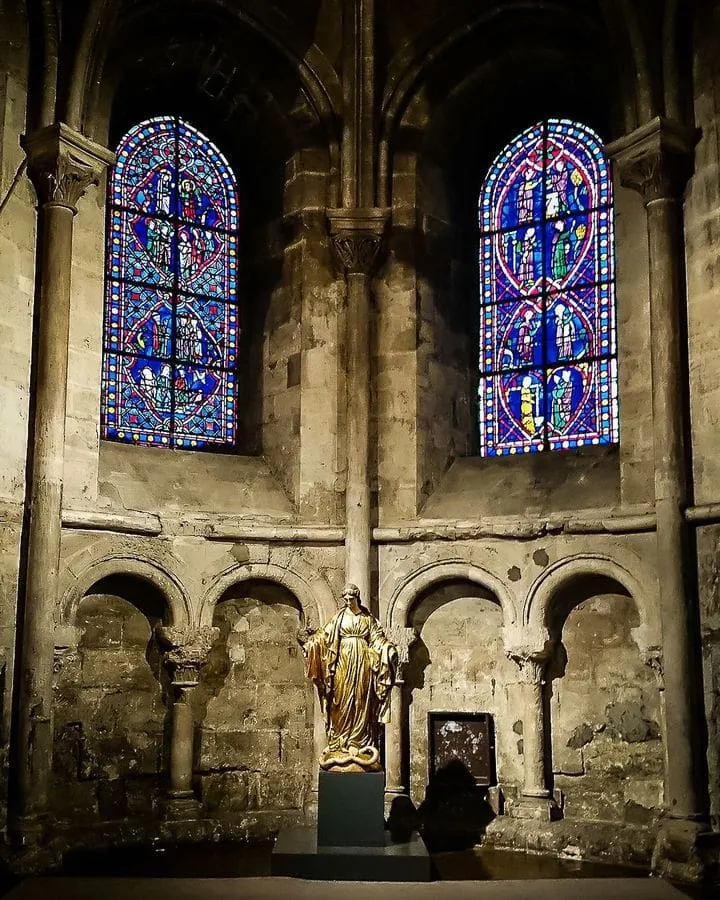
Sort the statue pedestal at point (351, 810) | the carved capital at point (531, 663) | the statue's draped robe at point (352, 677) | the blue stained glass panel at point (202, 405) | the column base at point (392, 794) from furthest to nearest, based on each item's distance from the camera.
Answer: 1. the blue stained glass panel at point (202, 405)
2. the column base at point (392, 794)
3. the carved capital at point (531, 663)
4. the statue's draped robe at point (352, 677)
5. the statue pedestal at point (351, 810)

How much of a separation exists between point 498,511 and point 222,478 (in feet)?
8.95

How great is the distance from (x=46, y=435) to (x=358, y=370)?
10.5ft

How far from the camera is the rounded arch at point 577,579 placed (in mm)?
10484

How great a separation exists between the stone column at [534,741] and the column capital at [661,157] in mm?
4286

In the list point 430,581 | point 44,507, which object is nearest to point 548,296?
point 430,581

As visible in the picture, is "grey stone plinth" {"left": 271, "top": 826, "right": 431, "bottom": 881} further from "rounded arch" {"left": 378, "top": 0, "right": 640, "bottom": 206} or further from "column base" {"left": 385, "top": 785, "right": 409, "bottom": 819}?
"rounded arch" {"left": 378, "top": 0, "right": 640, "bottom": 206}

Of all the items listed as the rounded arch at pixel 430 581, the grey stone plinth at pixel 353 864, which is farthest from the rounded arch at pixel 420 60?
the grey stone plinth at pixel 353 864

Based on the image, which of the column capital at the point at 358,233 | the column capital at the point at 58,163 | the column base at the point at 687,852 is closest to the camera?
the column base at the point at 687,852

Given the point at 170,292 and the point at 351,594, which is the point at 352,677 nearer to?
the point at 351,594

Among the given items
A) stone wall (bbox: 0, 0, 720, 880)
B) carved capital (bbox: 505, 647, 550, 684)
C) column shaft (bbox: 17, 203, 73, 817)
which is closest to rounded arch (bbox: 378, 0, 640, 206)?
stone wall (bbox: 0, 0, 720, 880)

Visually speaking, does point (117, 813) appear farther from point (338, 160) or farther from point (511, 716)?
point (338, 160)

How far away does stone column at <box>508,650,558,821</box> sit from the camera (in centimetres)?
1092

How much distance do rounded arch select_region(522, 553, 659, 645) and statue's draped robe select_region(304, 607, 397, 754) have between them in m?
1.87

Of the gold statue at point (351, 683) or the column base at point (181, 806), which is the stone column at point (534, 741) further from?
the column base at point (181, 806)
